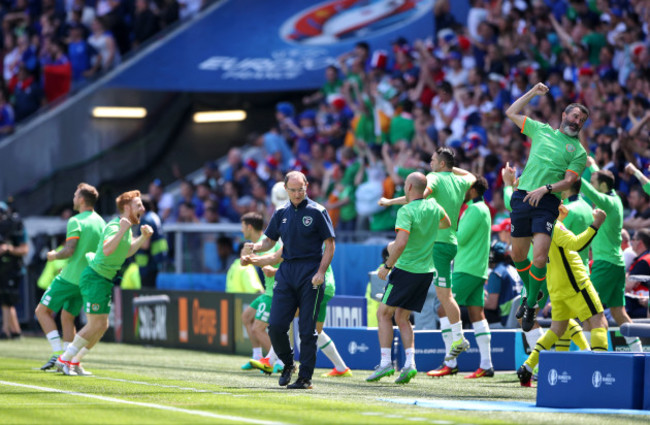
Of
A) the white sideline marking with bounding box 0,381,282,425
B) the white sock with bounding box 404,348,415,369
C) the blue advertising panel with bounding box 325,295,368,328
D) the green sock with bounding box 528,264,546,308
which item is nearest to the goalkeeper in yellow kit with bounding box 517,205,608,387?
the green sock with bounding box 528,264,546,308

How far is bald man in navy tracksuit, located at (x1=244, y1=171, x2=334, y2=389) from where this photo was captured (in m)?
12.2

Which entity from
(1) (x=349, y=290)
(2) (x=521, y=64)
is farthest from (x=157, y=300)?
(2) (x=521, y=64)

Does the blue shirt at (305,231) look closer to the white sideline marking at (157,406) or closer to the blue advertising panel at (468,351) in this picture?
the white sideline marking at (157,406)

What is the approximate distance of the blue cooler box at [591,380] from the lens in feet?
33.6

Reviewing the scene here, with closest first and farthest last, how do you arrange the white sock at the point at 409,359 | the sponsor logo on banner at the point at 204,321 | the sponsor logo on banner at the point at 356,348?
the white sock at the point at 409,359 → the sponsor logo on banner at the point at 356,348 → the sponsor logo on banner at the point at 204,321

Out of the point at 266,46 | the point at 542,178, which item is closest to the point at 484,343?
the point at 542,178

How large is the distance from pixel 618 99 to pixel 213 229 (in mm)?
7180

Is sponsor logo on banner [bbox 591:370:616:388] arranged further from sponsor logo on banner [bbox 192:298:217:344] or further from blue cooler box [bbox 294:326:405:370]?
sponsor logo on banner [bbox 192:298:217:344]

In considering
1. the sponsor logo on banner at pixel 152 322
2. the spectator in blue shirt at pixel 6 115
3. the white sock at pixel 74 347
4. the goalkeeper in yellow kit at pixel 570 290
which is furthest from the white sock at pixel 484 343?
the spectator in blue shirt at pixel 6 115

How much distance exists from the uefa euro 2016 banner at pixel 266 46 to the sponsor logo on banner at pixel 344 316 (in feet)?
36.9

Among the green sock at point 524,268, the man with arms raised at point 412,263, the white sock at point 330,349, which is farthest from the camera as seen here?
the white sock at point 330,349

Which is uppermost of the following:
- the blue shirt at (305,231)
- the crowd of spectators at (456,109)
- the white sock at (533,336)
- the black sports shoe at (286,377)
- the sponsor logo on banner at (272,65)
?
the sponsor logo on banner at (272,65)

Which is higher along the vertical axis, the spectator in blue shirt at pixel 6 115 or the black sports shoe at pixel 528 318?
the spectator in blue shirt at pixel 6 115

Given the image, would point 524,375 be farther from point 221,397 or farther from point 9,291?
point 9,291
